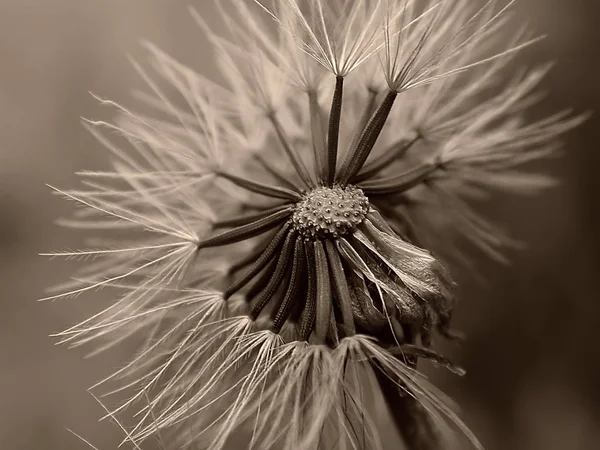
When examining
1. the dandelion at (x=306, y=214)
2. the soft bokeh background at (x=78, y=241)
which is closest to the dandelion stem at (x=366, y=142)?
the dandelion at (x=306, y=214)

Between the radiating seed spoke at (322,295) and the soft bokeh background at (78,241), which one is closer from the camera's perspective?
the radiating seed spoke at (322,295)

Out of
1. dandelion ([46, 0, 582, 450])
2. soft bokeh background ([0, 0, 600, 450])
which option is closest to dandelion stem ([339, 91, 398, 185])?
dandelion ([46, 0, 582, 450])

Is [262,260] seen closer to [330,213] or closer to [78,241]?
[330,213]

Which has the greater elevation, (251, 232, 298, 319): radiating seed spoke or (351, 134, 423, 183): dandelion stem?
(351, 134, 423, 183): dandelion stem

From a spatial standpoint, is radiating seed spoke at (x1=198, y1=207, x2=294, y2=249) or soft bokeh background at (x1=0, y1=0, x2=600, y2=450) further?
soft bokeh background at (x1=0, y1=0, x2=600, y2=450)

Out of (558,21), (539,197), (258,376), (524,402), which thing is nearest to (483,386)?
(524,402)

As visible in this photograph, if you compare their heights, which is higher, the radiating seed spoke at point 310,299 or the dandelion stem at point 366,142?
the dandelion stem at point 366,142

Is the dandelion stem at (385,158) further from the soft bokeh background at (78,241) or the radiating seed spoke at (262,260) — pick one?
the soft bokeh background at (78,241)

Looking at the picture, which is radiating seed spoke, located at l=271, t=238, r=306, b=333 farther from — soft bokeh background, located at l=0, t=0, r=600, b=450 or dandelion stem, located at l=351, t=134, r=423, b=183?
soft bokeh background, located at l=0, t=0, r=600, b=450
